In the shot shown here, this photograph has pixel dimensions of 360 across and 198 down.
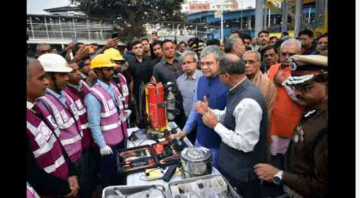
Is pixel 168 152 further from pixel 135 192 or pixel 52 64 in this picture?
pixel 52 64

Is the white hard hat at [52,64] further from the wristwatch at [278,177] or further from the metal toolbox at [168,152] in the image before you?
the wristwatch at [278,177]

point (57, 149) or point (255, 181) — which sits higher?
point (57, 149)

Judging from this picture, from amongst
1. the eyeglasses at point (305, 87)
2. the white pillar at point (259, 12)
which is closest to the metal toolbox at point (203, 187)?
the eyeglasses at point (305, 87)

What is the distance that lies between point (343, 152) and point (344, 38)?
388mm

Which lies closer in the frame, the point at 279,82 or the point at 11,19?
the point at 11,19

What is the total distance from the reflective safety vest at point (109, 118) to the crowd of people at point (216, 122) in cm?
1

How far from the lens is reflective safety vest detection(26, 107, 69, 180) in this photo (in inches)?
68.0

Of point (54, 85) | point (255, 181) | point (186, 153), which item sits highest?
point (54, 85)

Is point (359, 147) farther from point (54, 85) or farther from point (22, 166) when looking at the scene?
point (54, 85)

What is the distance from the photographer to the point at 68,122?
2430 mm

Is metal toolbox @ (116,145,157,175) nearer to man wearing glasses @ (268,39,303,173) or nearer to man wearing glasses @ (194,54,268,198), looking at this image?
→ man wearing glasses @ (194,54,268,198)

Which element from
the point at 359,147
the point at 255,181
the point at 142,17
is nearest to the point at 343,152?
the point at 359,147

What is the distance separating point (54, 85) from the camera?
241cm

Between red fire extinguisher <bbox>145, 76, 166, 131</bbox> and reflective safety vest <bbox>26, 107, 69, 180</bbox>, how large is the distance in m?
1.16
